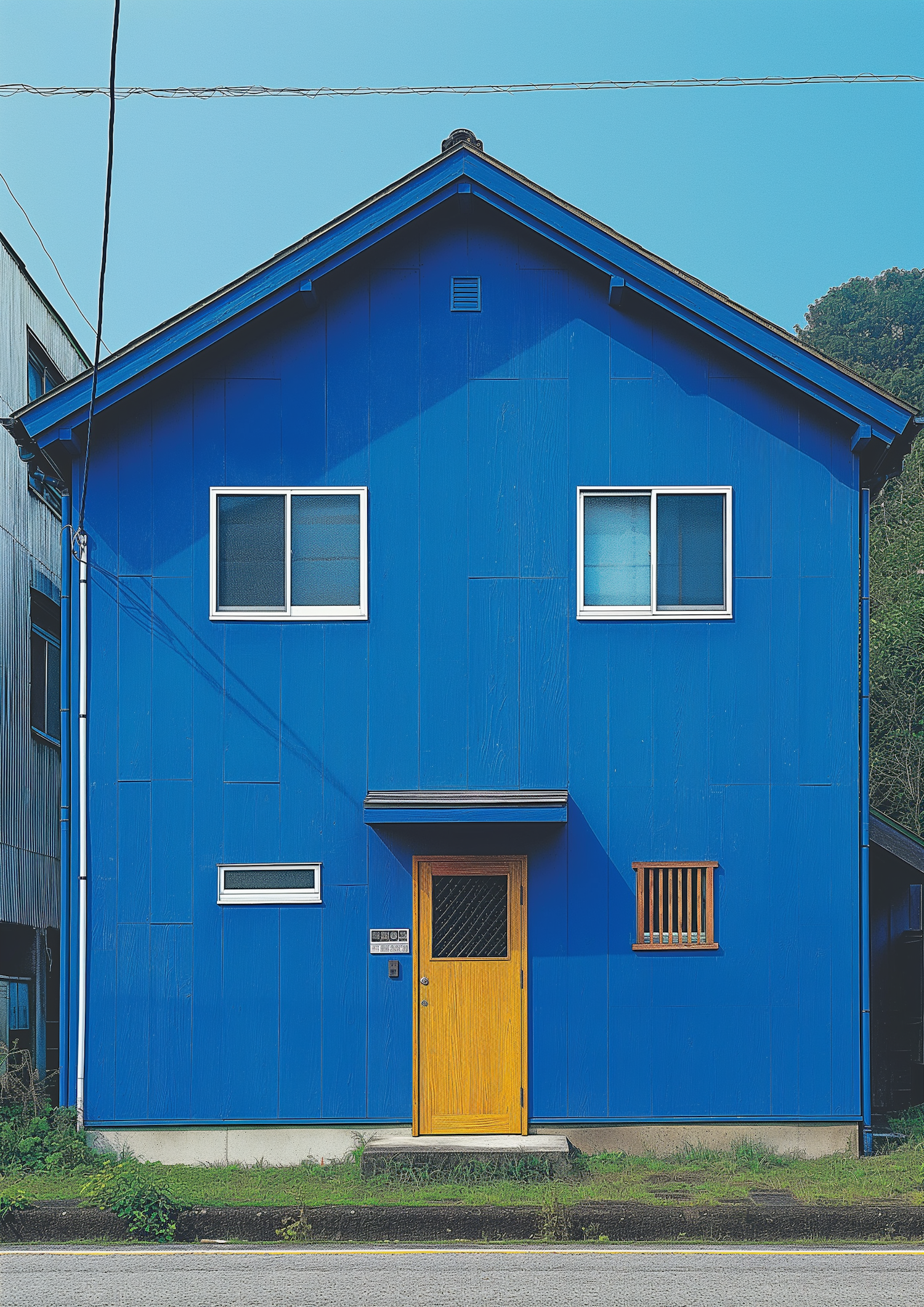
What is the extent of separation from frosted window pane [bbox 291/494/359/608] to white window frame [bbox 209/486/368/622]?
4 cm

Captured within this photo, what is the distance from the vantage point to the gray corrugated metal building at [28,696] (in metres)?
16.1

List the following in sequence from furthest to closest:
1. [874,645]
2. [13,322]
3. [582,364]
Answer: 1. [874,645]
2. [13,322]
3. [582,364]

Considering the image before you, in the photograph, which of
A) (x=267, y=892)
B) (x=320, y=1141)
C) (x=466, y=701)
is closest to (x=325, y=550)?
(x=466, y=701)

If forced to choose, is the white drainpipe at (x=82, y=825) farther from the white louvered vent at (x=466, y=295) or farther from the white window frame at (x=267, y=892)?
the white louvered vent at (x=466, y=295)

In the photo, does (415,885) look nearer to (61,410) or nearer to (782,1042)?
(782,1042)

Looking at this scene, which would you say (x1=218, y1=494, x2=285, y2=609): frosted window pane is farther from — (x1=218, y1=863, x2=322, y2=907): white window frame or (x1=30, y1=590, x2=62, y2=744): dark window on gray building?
(x1=30, y1=590, x2=62, y2=744): dark window on gray building

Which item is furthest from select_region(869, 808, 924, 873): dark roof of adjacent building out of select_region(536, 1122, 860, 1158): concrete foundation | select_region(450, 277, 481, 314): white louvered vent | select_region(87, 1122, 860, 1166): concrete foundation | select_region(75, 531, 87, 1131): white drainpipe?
select_region(75, 531, 87, 1131): white drainpipe

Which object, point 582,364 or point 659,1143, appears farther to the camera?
point 582,364

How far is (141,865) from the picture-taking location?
12586 mm

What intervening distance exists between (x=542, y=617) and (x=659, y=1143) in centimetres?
483

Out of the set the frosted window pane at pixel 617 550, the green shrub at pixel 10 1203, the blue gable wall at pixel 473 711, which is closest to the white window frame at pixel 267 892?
the blue gable wall at pixel 473 711

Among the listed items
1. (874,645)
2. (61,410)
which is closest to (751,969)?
(61,410)

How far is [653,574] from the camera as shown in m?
12.9

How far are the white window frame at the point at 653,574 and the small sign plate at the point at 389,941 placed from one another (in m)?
3.32
